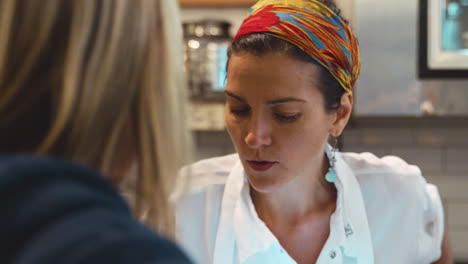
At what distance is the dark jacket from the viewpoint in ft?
1.19

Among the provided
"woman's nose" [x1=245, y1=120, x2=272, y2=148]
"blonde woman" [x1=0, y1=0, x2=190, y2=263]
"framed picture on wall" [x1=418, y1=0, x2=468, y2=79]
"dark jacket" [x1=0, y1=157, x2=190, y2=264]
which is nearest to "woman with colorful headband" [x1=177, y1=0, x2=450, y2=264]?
"woman's nose" [x1=245, y1=120, x2=272, y2=148]

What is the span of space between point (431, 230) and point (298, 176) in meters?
0.42

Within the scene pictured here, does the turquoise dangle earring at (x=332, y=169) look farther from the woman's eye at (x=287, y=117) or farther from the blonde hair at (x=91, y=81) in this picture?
the blonde hair at (x=91, y=81)

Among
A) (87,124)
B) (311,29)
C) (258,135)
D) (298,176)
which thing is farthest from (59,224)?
(298,176)

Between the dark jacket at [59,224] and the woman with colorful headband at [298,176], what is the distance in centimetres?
71

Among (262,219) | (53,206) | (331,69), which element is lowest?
(262,219)

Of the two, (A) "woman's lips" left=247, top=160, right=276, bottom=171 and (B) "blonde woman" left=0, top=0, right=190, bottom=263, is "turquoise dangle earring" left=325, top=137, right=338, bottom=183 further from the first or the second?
(B) "blonde woman" left=0, top=0, right=190, bottom=263

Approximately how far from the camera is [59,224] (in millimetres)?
371

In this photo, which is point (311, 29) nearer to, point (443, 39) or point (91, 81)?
point (91, 81)

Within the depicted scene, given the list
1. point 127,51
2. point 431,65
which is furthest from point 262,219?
point 431,65

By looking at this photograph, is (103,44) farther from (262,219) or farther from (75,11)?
(262,219)

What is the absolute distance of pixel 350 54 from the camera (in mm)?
1179

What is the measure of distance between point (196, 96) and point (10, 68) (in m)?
1.83

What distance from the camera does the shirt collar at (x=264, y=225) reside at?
47.5 inches
